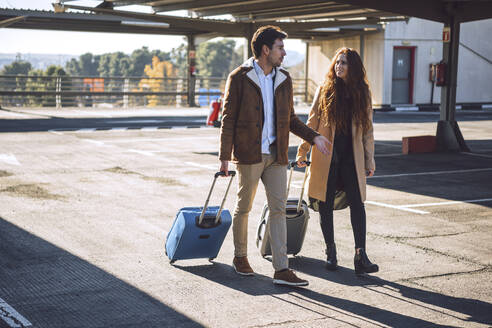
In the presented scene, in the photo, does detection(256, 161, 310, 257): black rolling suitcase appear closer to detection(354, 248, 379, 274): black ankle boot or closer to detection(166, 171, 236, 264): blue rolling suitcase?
detection(166, 171, 236, 264): blue rolling suitcase

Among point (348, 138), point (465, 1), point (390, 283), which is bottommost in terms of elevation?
point (390, 283)

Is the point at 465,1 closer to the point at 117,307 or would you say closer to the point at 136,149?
the point at 136,149

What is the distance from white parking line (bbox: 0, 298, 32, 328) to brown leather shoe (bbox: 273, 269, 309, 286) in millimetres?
1970

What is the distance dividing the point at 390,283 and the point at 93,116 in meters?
22.3

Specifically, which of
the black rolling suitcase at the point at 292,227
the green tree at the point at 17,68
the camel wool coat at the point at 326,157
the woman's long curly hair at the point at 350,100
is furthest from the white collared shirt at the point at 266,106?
the green tree at the point at 17,68

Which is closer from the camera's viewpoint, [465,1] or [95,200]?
[95,200]

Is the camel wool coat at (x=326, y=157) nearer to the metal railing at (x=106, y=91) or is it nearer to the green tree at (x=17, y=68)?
the metal railing at (x=106, y=91)

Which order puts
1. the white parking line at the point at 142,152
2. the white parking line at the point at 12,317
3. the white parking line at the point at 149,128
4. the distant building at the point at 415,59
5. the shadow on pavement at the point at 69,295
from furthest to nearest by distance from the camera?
the distant building at the point at 415,59, the white parking line at the point at 149,128, the white parking line at the point at 142,152, the shadow on pavement at the point at 69,295, the white parking line at the point at 12,317

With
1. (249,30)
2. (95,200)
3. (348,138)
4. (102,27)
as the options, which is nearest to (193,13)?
(249,30)

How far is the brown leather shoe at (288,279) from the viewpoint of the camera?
217 inches

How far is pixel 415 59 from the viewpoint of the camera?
35.1 m

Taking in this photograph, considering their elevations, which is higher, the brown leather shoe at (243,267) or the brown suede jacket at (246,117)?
the brown suede jacket at (246,117)

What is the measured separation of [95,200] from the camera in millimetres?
9258

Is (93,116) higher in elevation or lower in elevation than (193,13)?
lower
